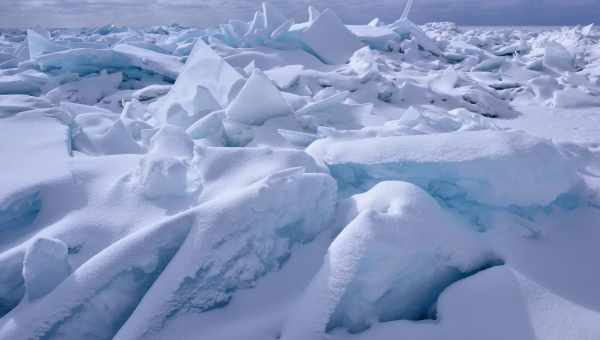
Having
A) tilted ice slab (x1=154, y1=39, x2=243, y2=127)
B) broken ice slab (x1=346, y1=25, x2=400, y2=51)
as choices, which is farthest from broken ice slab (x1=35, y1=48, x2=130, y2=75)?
broken ice slab (x1=346, y1=25, x2=400, y2=51)

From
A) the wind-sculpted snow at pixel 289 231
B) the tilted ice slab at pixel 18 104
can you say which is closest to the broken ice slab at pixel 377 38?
the wind-sculpted snow at pixel 289 231

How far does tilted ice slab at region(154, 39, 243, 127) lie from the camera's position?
2.99 meters

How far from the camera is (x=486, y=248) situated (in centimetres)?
154

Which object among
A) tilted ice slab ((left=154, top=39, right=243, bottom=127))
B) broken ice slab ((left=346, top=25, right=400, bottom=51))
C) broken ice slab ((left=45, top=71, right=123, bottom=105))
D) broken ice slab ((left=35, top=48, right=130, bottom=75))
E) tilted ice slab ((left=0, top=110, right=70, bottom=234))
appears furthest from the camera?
broken ice slab ((left=346, top=25, right=400, bottom=51))

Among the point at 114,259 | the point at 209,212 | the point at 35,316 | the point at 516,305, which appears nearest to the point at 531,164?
the point at 516,305

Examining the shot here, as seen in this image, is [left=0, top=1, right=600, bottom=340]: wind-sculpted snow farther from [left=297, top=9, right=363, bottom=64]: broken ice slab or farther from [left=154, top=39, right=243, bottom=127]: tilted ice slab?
[left=297, top=9, right=363, bottom=64]: broken ice slab

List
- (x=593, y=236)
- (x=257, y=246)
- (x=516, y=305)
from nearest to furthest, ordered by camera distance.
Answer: (x=516, y=305) < (x=257, y=246) < (x=593, y=236)

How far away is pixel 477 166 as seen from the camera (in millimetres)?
1761

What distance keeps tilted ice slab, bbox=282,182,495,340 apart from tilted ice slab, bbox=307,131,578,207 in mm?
320

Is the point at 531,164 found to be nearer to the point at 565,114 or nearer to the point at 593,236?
the point at 593,236

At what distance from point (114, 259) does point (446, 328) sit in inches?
44.1

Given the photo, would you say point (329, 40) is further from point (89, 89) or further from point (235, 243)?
point (235, 243)

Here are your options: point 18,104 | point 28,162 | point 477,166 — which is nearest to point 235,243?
point 477,166

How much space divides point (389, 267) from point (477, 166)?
75 cm
